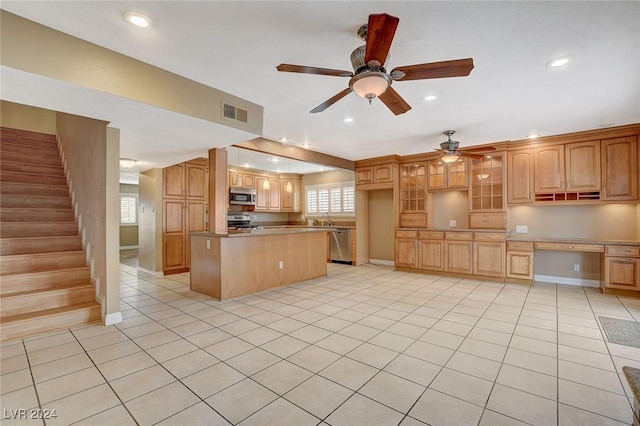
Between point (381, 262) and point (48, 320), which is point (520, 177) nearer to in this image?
point (381, 262)

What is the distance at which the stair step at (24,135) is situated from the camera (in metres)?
5.41

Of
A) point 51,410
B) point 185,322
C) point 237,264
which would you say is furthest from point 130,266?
point 51,410

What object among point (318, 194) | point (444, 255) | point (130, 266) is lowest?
point (130, 266)

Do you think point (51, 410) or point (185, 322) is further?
point (185, 322)

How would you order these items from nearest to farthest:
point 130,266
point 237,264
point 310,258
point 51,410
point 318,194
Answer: point 51,410 → point 237,264 → point 310,258 → point 130,266 → point 318,194

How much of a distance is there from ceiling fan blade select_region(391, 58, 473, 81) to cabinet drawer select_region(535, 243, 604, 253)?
14.2ft

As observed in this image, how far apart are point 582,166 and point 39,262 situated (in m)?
8.27

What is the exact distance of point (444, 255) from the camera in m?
5.89

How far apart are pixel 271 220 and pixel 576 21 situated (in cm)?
778

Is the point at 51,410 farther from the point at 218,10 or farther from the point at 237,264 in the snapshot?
the point at 218,10

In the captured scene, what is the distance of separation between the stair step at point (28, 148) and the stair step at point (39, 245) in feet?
8.17

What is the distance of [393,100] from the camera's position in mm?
2523

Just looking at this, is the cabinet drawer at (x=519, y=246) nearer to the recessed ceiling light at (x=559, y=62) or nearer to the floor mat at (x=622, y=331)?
the floor mat at (x=622, y=331)

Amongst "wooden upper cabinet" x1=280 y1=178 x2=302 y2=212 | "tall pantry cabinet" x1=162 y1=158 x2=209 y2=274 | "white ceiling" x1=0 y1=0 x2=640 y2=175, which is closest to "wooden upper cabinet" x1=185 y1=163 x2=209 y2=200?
"tall pantry cabinet" x1=162 y1=158 x2=209 y2=274
